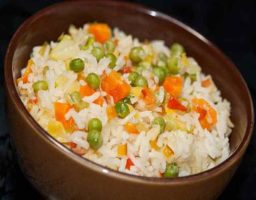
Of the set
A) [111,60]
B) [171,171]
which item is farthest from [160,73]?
[171,171]

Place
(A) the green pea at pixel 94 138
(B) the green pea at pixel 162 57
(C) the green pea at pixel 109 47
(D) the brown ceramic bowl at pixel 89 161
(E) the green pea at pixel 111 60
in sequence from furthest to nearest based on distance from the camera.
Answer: (B) the green pea at pixel 162 57
(C) the green pea at pixel 109 47
(E) the green pea at pixel 111 60
(A) the green pea at pixel 94 138
(D) the brown ceramic bowl at pixel 89 161

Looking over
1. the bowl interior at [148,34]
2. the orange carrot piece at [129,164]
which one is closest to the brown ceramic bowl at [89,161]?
the bowl interior at [148,34]

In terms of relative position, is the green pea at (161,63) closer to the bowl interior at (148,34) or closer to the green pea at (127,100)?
the bowl interior at (148,34)

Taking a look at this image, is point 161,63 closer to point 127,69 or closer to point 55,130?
point 127,69

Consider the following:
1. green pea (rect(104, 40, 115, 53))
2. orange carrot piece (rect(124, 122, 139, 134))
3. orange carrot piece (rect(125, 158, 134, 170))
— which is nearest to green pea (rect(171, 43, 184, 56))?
green pea (rect(104, 40, 115, 53))

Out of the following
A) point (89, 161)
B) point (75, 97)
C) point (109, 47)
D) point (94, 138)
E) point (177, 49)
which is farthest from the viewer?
point (177, 49)

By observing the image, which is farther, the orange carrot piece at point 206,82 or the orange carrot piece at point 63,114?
the orange carrot piece at point 206,82

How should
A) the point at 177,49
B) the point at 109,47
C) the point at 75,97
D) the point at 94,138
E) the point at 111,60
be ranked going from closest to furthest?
the point at 94,138 < the point at 75,97 < the point at 111,60 < the point at 109,47 < the point at 177,49
